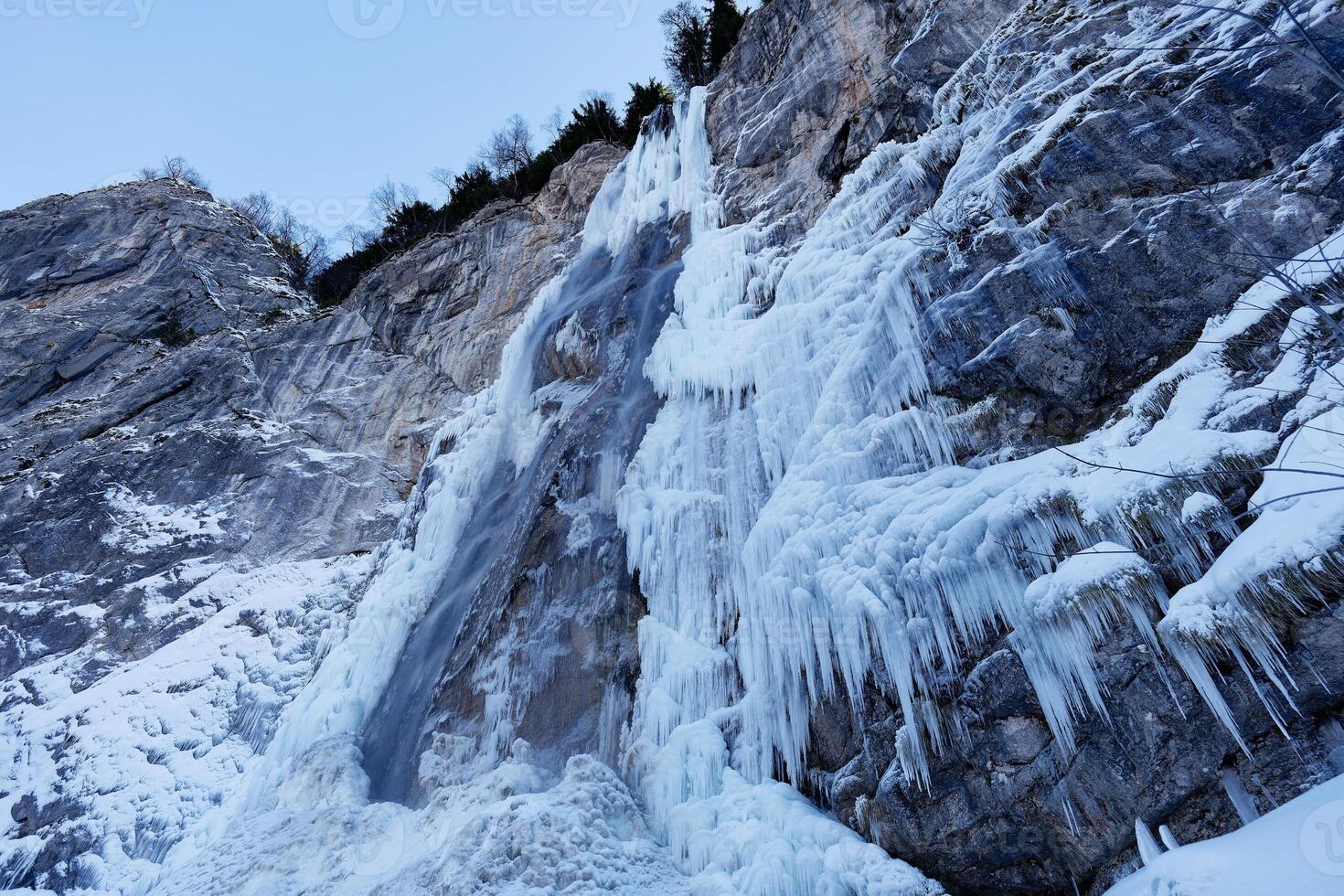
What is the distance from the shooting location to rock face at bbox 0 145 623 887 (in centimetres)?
1030

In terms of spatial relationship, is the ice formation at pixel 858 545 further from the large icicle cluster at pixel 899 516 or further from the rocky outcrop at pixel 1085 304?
the rocky outcrop at pixel 1085 304

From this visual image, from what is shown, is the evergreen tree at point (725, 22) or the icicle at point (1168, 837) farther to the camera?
the evergreen tree at point (725, 22)

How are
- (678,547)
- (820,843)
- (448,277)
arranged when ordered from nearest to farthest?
(820,843)
(678,547)
(448,277)

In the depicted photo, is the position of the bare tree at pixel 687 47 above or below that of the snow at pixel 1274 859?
above

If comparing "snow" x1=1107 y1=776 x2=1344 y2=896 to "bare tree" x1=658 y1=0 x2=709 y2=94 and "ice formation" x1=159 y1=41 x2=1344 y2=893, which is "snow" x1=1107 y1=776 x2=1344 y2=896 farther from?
"bare tree" x1=658 y1=0 x2=709 y2=94

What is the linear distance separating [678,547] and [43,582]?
11539mm

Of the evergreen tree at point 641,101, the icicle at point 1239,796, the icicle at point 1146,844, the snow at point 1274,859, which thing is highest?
the evergreen tree at point 641,101

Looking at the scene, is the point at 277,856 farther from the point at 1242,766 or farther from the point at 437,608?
the point at 1242,766

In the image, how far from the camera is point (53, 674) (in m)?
10.7

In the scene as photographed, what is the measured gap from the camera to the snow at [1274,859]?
2367 millimetres

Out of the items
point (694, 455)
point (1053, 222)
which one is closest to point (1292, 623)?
point (1053, 222)
